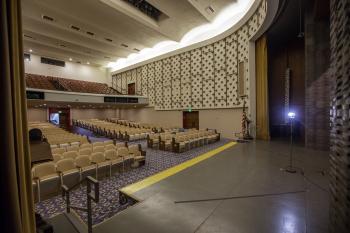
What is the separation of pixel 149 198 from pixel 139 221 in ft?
2.09

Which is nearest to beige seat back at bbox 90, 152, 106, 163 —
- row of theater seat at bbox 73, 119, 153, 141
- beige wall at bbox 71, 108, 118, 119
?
row of theater seat at bbox 73, 119, 153, 141

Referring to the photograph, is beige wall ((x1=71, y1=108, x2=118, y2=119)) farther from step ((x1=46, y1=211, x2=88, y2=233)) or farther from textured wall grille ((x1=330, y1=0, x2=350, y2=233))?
textured wall grille ((x1=330, y1=0, x2=350, y2=233))

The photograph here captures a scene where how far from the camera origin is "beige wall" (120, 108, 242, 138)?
1146 cm

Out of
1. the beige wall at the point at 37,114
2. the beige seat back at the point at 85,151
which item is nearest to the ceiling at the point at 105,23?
the beige wall at the point at 37,114

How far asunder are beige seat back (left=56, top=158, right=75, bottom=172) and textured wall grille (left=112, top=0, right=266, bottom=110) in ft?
30.6

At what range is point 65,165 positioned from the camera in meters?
4.34

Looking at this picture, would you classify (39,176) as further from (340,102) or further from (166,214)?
(340,102)

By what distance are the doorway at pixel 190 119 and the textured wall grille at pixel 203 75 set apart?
1.94ft

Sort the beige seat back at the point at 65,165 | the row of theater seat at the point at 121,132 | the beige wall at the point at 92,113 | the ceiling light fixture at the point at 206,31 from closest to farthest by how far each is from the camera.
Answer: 1. the beige seat back at the point at 65,165
2. the ceiling light fixture at the point at 206,31
3. the row of theater seat at the point at 121,132
4. the beige wall at the point at 92,113

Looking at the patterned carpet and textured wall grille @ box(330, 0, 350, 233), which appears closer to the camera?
textured wall grille @ box(330, 0, 350, 233)

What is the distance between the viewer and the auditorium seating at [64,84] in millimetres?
15800

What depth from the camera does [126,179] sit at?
4738 mm

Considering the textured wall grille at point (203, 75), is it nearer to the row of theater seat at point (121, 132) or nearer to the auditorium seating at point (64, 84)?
the row of theater seat at point (121, 132)

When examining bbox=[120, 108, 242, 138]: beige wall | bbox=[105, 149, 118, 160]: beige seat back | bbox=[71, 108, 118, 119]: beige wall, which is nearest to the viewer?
bbox=[105, 149, 118, 160]: beige seat back
